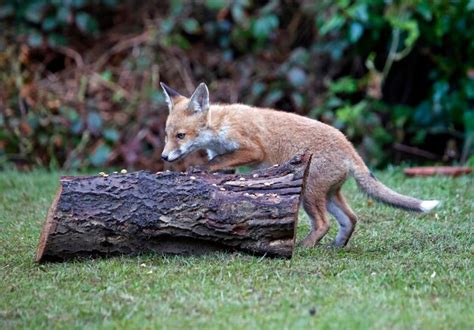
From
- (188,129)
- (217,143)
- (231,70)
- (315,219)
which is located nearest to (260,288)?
(315,219)

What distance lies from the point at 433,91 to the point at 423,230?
5.21 metres

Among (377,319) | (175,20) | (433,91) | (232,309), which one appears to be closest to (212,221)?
(232,309)

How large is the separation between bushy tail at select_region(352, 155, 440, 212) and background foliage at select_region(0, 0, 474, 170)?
4.99 meters

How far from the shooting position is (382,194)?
21.8 feet

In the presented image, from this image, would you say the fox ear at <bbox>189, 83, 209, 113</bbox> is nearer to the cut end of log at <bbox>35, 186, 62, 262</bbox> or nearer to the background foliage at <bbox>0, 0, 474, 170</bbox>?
the cut end of log at <bbox>35, 186, 62, 262</bbox>

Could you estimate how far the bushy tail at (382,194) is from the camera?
21.2 ft

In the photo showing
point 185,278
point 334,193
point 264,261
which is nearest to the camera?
point 185,278

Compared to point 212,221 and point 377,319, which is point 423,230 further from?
point 377,319

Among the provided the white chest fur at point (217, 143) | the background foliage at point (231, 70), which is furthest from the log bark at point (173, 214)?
the background foliage at point (231, 70)

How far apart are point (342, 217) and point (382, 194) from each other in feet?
1.35

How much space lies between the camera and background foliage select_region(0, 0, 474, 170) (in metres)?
11.7

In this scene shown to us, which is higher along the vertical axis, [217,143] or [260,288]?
[217,143]

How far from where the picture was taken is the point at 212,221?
5.88 m

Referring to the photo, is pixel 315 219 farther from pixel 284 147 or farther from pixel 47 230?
pixel 47 230
